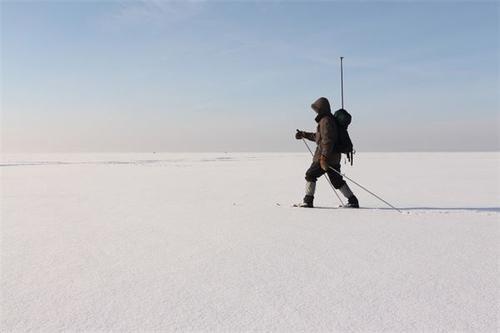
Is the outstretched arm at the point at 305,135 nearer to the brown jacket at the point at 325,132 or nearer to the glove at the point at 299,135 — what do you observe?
the glove at the point at 299,135

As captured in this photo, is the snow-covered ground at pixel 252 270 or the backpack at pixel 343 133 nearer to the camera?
the snow-covered ground at pixel 252 270

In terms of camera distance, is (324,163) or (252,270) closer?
(252,270)

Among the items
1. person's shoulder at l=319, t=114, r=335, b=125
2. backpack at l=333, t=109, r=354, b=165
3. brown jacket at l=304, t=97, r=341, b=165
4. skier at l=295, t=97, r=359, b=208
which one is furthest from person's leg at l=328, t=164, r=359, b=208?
person's shoulder at l=319, t=114, r=335, b=125

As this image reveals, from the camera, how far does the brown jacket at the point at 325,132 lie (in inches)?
225

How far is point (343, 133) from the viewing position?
19.2ft

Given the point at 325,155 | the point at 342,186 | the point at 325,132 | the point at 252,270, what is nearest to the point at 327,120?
the point at 325,132

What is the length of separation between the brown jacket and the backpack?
71mm

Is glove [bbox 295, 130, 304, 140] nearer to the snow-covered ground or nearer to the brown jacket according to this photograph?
the brown jacket

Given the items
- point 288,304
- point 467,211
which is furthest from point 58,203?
point 467,211

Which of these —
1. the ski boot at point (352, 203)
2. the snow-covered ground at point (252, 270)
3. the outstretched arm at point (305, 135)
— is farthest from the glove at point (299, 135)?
the snow-covered ground at point (252, 270)

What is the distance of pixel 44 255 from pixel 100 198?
401 cm

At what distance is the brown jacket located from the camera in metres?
5.71

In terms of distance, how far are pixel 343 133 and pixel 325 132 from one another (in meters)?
0.30

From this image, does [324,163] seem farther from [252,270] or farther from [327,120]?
[252,270]
